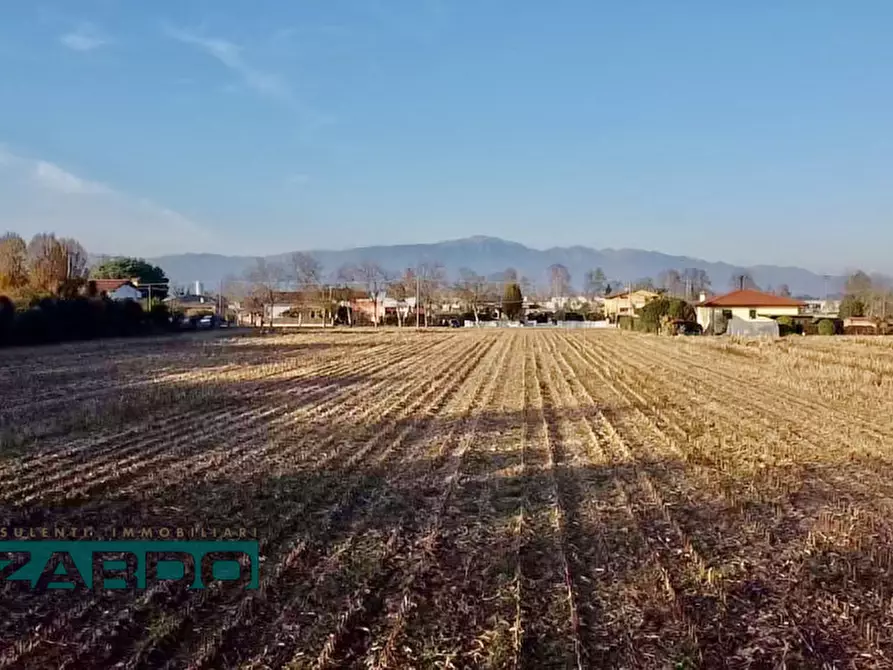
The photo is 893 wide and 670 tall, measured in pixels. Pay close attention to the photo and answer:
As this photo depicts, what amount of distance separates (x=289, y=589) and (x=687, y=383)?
1403 centimetres

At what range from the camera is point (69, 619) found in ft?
13.6

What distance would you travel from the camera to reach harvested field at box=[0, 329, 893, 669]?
3945mm

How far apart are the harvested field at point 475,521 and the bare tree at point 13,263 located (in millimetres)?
27720

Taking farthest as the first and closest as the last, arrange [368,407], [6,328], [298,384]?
[6,328]
[298,384]
[368,407]

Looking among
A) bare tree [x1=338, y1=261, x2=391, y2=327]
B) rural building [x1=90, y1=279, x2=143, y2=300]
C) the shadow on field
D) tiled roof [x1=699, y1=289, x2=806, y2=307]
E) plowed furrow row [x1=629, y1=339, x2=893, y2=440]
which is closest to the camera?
the shadow on field

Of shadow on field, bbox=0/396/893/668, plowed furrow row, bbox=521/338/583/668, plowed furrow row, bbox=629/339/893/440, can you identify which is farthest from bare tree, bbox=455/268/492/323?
plowed furrow row, bbox=521/338/583/668

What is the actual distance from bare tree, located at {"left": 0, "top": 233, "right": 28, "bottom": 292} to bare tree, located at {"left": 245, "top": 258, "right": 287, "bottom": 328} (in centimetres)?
2088

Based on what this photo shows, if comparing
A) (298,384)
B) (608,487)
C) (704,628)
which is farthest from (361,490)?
(298,384)

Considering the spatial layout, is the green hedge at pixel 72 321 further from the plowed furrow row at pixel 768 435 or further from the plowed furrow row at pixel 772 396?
the plowed furrow row at pixel 768 435

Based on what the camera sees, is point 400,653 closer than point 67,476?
Yes

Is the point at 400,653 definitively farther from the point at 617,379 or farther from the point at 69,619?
the point at 617,379

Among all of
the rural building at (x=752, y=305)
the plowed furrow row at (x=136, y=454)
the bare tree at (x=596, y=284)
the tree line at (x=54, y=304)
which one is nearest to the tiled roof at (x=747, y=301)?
the rural building at (x=752, y=305)

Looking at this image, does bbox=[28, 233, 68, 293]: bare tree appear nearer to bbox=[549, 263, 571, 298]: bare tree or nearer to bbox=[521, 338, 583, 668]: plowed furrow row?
bbox=[521, 338, 583, 668]: plowed furrow row

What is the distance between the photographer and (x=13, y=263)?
41.0 m
